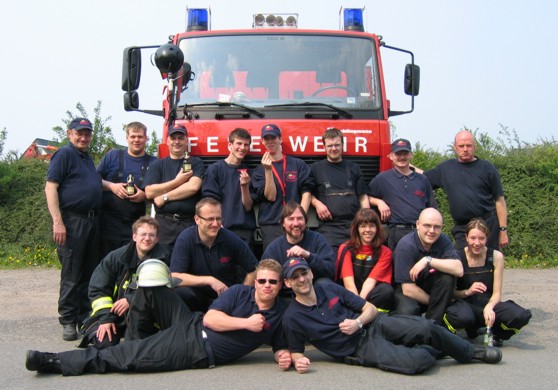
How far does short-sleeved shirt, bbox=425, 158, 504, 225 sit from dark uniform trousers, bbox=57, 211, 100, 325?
3733 millimetres

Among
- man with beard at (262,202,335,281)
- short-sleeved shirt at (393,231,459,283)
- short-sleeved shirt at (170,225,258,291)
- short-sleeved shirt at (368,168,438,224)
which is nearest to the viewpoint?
man with beard at (262,202,335,281)

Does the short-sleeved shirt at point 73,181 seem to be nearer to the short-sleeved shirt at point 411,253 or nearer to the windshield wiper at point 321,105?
the windshield wiper at point 321,105

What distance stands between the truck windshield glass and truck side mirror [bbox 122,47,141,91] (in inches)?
20.9

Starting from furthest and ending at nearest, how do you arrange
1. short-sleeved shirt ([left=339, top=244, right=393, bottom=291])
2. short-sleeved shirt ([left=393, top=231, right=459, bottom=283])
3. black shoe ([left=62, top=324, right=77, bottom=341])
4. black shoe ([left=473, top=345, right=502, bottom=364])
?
black shoe ([left=62, top=324, right=77, bottom=341])
short-sleeved shirt ([left=339, top=244, right=393, bottom=291])
short-sleeved shirt ([left=393, top=231, right=459, bottom=283])
black shoe ([left=473, top=345, right=502, bottom=364])

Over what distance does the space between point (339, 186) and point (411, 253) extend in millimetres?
1058

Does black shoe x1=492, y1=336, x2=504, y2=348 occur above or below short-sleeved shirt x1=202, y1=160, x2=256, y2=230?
below

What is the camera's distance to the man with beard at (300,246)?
6035 millimetres

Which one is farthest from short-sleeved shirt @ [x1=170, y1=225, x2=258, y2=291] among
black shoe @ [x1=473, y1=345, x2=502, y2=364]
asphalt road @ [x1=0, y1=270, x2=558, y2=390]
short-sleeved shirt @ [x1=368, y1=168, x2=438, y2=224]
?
black shoe @ [x1=473, y1=345, x2=502, y2=364]

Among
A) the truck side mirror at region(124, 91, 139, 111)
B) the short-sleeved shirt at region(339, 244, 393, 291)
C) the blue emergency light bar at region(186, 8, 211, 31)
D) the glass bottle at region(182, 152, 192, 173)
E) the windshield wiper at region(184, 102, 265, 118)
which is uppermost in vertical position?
the blue emergency light bar at region(186, 8, 211, 31)

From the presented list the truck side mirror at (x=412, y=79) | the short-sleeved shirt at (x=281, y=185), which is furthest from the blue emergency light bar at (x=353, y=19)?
the short-sleeved shirt at (x=281, y=185)

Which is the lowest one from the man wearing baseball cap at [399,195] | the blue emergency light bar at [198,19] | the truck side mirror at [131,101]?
the man wearing baseball cap at [399,195]

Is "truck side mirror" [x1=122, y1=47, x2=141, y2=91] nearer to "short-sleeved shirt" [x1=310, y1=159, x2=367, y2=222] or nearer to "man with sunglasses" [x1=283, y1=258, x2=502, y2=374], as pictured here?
"short-sleeved shirt" [x1=310, y1=159, x2=367, y2=222]

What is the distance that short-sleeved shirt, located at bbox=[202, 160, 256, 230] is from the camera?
6.80 m

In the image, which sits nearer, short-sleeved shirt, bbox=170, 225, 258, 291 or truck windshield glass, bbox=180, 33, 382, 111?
short-sleeved shirt, bbox=170, 225, 258, 291
